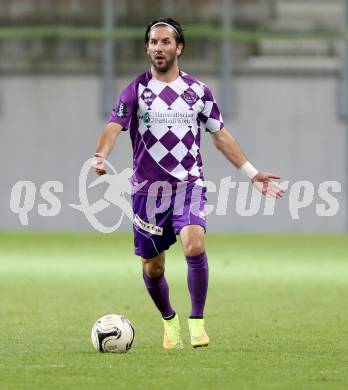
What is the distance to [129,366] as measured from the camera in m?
6.77

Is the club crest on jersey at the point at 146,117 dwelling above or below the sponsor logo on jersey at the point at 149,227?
above

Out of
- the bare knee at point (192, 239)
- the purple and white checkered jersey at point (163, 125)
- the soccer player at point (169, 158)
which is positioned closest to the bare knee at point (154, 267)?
the soccer player at point (169, 158)

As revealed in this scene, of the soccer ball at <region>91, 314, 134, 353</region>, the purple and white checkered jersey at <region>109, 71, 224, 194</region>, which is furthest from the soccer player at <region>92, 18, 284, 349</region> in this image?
the soccer ball at <region>91, 314, 134, 353</region>

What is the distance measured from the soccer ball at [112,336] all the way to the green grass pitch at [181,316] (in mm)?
72

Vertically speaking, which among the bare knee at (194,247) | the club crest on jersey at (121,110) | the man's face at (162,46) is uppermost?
the man's face at (162,46)

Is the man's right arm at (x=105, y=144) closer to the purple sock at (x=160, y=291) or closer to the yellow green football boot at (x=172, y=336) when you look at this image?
the purple sock at (x=160, y=291)

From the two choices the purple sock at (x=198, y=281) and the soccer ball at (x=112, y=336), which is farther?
the purple sock at (x=198, y=281)

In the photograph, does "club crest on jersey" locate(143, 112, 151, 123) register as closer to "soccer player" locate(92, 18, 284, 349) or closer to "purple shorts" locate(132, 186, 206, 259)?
"soccer player" locate(92, 18, 284, 349)

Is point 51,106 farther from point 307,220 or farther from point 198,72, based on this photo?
point 307,220

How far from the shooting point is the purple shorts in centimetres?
753

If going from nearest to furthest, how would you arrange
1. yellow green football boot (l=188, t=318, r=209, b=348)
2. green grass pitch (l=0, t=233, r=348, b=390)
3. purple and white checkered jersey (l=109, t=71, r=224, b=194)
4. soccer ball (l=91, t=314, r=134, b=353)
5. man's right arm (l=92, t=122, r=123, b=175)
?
green grass pitch (l=0, t=233, r=348, b=390), man's right arm (l=92, t=122, r=123, b=175), soccer ball (l=91, t=314, r=134, b=353), yellow green football boot (l=188, t=318, r=209, b=348), purple and white checkered jersey (l=109, t=71, r=224, b=194)

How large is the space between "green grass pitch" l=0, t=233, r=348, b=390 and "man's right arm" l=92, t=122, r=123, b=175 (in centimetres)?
105

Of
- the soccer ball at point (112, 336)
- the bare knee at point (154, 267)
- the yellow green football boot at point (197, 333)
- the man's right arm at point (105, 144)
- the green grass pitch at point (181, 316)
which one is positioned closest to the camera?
the green grass pitch at point (181, 316)

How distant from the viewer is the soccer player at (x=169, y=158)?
750cm
